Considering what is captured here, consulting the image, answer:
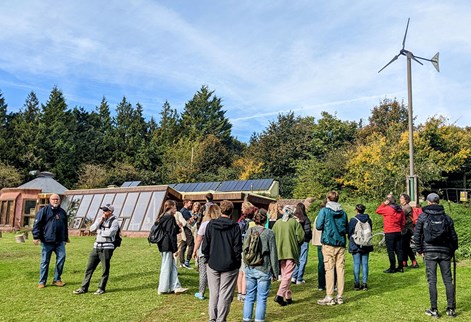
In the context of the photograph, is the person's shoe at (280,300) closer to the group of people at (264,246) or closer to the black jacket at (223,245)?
the group of people at (264,246)

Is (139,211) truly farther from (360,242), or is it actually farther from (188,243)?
(360,242)

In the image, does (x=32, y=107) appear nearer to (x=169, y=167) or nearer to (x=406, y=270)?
(x=169, y=167)

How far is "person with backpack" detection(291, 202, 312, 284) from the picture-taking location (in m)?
7.89

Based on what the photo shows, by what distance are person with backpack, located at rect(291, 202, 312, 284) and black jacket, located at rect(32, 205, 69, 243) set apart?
4.53 m

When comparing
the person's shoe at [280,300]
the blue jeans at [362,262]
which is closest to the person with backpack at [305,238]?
the blue jeans at [362,262]

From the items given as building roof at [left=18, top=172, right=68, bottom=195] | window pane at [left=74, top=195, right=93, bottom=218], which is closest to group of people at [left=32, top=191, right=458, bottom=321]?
window pane at [left=74, top=195, right=93, bottom=218]

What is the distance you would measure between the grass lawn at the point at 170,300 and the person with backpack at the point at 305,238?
275 millimetres

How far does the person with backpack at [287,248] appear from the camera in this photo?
22.1 ft

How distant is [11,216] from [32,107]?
96.5 ft

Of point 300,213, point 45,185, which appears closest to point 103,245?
point 300,213

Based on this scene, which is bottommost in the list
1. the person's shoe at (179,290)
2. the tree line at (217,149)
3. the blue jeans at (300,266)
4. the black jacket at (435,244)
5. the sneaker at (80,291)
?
the sneaker at (80,291)

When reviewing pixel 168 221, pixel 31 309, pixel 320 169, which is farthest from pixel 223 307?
pixel 320 169

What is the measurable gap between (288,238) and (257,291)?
1.47 metres

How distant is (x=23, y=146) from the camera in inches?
1710
